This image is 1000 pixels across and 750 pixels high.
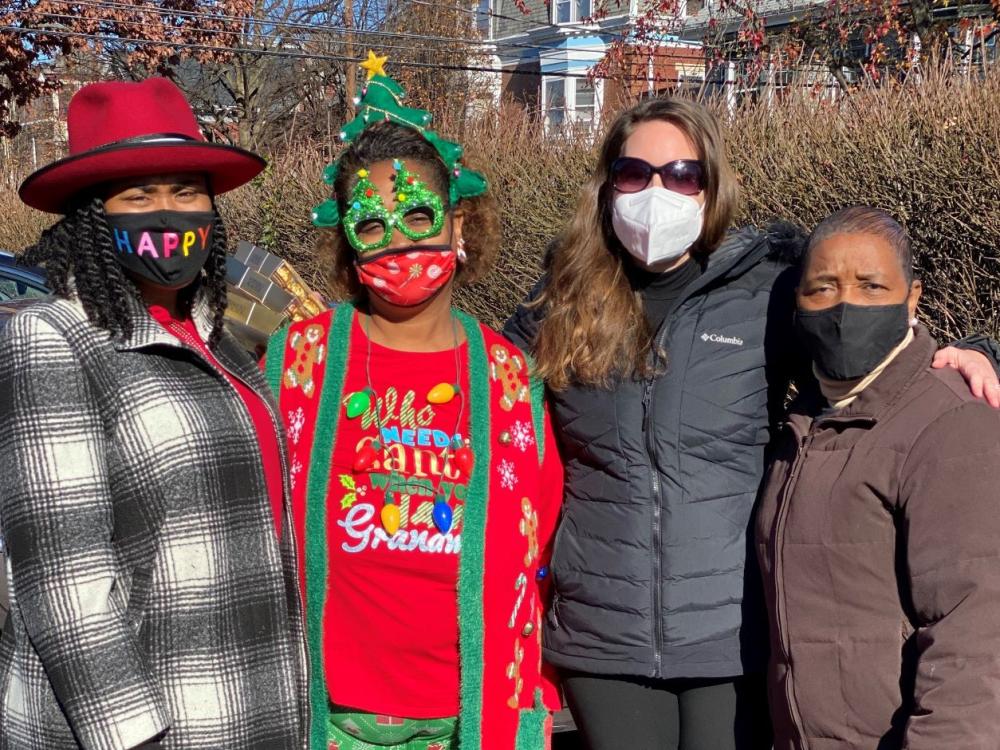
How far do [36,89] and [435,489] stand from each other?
1533 centimetres

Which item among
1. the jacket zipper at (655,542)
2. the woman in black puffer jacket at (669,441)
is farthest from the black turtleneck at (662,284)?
the jacket zipper at (655,542)

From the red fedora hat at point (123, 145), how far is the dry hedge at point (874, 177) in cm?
92

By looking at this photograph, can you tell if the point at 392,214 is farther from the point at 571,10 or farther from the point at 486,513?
the point at 571,10

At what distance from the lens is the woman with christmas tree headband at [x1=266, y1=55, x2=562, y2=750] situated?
2422mm

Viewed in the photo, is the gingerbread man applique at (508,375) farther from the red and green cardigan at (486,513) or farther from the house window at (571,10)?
the house window at (571,10)

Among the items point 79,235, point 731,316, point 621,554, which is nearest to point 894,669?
point 621,554

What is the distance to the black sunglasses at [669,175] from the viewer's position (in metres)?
2.63

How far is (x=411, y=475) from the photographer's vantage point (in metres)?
2.45

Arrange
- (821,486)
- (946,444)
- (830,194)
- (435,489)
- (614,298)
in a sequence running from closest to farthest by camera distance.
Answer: (946,444)
(821,486)
(435,489)
(614,298)
(830,194)

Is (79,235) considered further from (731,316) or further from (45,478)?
(731,316)

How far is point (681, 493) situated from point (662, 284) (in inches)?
22.5

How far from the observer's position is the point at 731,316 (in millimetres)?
2570

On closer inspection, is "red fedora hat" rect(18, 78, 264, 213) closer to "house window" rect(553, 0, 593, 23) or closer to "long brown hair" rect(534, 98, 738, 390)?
"long brown hair" rect(534, 98, 738, 390)

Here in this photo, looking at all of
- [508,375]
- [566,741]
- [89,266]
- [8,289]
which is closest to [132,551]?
[89,266]
